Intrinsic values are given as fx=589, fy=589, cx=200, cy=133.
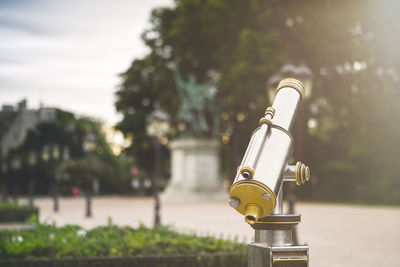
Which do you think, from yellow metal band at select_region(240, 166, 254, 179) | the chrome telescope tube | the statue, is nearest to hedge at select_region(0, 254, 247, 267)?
the chrome telescope tube

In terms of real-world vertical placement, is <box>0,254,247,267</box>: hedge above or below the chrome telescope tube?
below

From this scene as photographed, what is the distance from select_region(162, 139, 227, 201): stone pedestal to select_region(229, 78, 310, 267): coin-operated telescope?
132 feet

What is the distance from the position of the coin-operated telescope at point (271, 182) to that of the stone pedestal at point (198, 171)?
40.2 m

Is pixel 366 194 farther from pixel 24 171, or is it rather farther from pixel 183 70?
pixel 24 171

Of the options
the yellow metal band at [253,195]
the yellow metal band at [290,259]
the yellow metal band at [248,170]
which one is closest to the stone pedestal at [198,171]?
the yellow metal band at [290,259]

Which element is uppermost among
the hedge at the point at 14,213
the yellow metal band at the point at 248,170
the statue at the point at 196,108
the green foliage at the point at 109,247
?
the statue at the point at 196,108

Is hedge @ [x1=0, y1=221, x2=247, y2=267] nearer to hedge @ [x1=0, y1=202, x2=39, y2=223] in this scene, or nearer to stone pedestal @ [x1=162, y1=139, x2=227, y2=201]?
hedge @ [x1=0, y1=202, x2=39, y2=223]

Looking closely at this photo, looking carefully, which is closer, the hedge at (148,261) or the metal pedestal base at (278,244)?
the metal pedestal base at (278,244)

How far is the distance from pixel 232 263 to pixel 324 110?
1178 inches

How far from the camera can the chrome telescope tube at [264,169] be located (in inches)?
141

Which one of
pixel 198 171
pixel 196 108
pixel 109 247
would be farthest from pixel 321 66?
pixel 109 247

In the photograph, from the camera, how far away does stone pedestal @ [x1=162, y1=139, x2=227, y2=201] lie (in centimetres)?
4456

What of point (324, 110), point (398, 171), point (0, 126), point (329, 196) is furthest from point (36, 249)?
point (329, 196)

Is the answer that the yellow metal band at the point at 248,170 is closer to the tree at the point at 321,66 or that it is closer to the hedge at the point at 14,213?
the hedge at the point at 14,213
